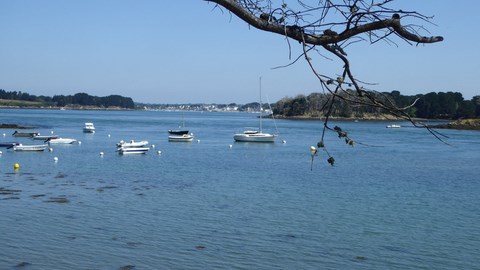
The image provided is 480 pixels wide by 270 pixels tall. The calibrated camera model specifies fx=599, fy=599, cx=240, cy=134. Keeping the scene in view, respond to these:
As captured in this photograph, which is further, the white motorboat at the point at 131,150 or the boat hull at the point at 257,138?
the boat hull at the point at 257,138

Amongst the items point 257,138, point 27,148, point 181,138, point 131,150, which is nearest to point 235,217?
point 131,150

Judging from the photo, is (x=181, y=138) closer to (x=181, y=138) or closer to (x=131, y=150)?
(x=181, y=138)

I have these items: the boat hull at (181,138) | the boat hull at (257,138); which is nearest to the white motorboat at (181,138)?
the boat hull at (181,138)

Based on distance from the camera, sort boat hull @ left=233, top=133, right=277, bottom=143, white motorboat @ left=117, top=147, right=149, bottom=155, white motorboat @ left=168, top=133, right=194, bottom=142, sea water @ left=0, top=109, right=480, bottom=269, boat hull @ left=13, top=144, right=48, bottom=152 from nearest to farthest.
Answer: sea water @ left=0, top=109, right=480, bottom=269
boat hull @ left=13, top=144, right=48, bottom=152
white motorboat @ left=117, top=147, right=149, bottom=155
boat hull @ left=233, top=133, right=277, bottom=143
white motorboat @ left=168, top=133, right=194, bottom=142

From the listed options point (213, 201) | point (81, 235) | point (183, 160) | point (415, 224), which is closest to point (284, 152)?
point (183, 160)

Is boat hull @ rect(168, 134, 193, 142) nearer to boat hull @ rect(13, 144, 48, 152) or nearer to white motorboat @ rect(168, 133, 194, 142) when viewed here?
white motorboat @ rect(168, 133, 194, 142)

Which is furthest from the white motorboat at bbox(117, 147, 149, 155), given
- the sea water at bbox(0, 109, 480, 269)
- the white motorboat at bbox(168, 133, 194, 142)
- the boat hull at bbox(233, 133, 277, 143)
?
the boat hull at bbox(233, 133, 277, 143)

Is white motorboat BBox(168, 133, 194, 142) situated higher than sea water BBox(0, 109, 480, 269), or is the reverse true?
sea water BBox(0, 109, 480, 269)

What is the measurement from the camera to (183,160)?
3812 centimetres

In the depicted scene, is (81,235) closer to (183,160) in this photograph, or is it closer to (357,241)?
(357,241)

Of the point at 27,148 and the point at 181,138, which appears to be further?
the point at 181,138

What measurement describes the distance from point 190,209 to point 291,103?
147 meters

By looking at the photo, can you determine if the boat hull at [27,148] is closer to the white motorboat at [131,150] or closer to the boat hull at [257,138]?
the white motorboat at [131,150]

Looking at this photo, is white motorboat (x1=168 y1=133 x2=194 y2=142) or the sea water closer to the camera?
the sea water
